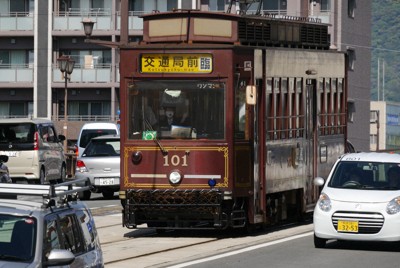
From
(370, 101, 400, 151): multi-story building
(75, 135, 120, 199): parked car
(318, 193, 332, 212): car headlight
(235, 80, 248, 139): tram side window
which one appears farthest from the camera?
(370, 101, 400, 151): multi-story building

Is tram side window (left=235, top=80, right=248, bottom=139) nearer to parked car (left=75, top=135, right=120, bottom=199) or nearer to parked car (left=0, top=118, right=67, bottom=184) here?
parked car (left=75, top=135, right=120, bottom=199)

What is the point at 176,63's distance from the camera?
21.2 metres

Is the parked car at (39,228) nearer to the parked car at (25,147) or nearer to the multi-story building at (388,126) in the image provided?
the parked car at (25,147)

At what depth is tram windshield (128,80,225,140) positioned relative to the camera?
21.1 meters

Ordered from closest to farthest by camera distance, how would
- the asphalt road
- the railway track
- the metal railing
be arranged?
the asphalt road < the railway track < the metal railing

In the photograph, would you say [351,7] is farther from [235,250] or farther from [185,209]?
[235,250]

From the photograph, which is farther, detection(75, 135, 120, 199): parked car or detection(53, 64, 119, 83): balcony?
detection(53, 64, 119, 83): balcony

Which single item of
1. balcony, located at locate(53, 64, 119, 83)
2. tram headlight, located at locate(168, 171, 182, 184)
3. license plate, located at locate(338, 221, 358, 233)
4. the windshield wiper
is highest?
balcony, located at locate(53, 64, 119, 83)

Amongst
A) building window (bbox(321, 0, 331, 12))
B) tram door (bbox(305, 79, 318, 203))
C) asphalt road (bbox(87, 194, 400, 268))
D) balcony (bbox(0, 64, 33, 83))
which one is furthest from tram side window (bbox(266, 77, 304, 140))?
balcony (bbox(0, 64, 33, 83))

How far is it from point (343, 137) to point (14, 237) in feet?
59.6

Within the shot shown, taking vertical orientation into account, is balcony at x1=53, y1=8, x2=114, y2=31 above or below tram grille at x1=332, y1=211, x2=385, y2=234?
above

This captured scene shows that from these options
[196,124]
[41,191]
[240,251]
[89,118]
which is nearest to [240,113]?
[196,124]

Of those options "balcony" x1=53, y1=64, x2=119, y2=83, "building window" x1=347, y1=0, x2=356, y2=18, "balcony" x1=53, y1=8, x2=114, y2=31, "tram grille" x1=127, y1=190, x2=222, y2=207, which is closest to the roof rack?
"tram grille" x1=127, y1=190, x2=222, y2=207

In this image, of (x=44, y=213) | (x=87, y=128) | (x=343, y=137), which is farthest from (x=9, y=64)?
(x=44, y=213)
